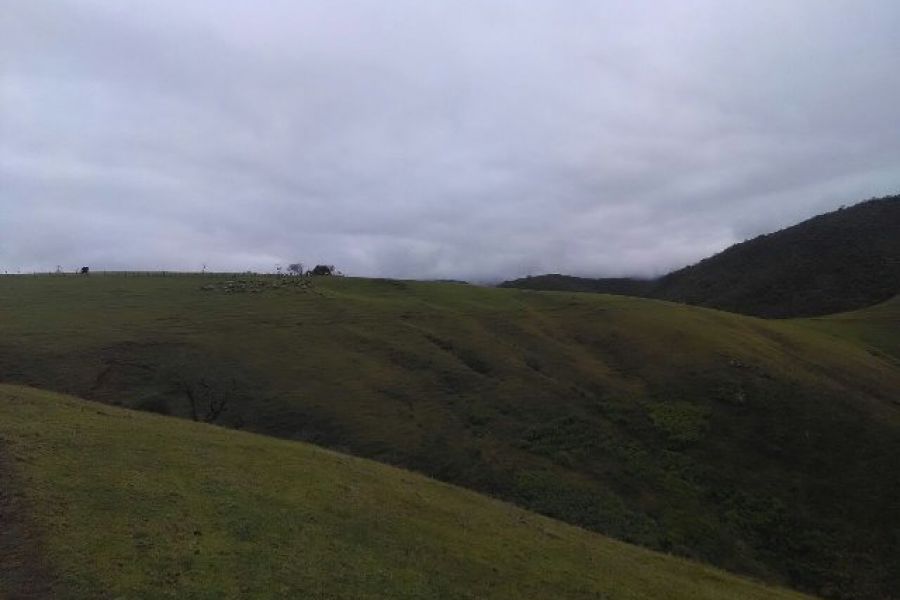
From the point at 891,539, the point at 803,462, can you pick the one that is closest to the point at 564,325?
the point at 803,462

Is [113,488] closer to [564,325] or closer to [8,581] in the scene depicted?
[8,581]

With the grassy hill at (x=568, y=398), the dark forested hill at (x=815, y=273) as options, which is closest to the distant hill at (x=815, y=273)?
the dark forested hill at (x=815, y=273)

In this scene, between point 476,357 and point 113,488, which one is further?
point 476,357

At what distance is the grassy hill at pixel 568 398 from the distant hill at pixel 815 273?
90812 millimetres

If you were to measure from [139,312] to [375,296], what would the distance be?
79.1ft

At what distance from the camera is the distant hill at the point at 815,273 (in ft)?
511

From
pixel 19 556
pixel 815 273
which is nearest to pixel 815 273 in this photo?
pixel 815 273

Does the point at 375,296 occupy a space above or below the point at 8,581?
above

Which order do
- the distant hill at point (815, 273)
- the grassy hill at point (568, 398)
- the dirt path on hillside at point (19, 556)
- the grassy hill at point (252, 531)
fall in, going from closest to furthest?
the dirt path on hillside at point (19, 556) → the grassy hill at point (252, 531) → the grassy hill at point (568, 398) → the distant hill at point (815, 273)

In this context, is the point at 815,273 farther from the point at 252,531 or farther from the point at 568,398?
the point at 252,531

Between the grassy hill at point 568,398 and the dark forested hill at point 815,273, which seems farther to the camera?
the dark forested hill at point 815,273

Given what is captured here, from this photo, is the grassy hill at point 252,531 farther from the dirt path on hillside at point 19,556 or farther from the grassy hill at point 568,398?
the grassy hill at point 568,398

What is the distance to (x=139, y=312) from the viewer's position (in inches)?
2601

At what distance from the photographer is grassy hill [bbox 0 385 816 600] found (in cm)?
1650
